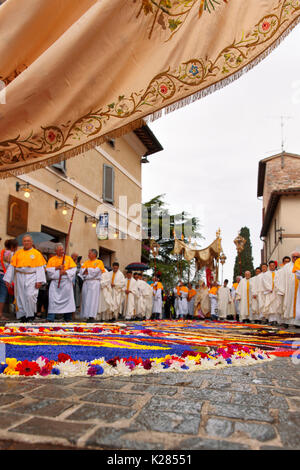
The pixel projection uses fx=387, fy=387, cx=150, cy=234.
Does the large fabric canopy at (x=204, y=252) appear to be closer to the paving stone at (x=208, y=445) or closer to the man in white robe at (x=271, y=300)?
the man in white robe at (x=271, y=300)

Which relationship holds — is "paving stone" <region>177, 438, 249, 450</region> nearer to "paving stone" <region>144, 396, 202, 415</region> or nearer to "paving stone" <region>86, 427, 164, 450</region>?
"paving stone" <region>86, 427, 164, 450</region>

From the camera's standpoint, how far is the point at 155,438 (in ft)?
4.64

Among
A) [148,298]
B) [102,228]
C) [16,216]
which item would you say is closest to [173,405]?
[16,216]

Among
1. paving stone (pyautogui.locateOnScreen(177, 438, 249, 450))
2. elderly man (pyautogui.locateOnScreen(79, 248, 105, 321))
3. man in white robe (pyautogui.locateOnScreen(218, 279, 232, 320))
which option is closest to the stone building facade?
man in white robe (pyautogui.locateOnScreen(218, 279, 232, 320))

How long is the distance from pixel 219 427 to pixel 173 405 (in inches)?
14.3

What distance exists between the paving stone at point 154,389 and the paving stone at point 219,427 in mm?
512

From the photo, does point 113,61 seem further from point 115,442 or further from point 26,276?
point 26,276

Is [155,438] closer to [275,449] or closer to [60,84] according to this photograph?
[275,449]

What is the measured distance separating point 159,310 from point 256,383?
15018 millimetres

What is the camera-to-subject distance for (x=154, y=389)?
2.22 m

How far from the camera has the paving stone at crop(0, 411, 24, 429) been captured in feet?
5.00

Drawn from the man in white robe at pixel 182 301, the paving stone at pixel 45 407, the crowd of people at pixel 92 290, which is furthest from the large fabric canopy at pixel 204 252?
the paving stone at pixel 45 407

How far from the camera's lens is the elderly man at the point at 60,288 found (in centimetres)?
907

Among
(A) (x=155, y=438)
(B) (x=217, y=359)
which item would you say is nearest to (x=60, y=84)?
(A) (x=155, y=438)
